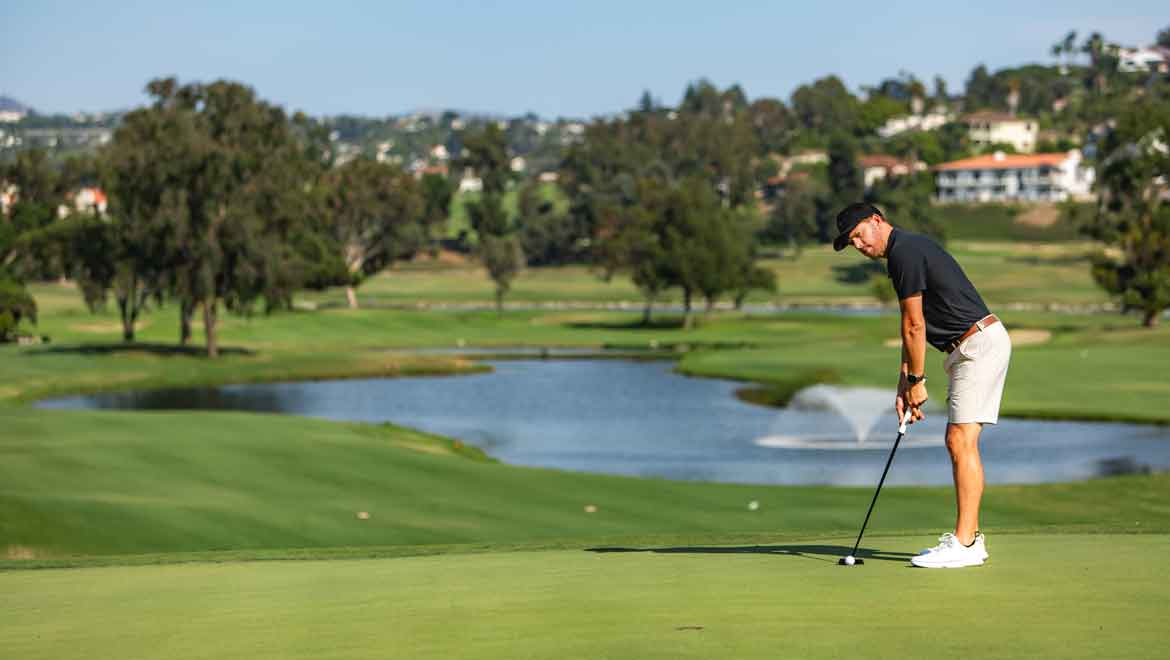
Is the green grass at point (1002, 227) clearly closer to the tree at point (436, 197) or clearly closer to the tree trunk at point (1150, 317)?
the tree at point (436, 197)

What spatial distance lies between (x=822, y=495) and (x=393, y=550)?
13.0 m

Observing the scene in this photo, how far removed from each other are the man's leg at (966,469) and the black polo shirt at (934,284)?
623 mm

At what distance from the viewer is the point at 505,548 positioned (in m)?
17.2

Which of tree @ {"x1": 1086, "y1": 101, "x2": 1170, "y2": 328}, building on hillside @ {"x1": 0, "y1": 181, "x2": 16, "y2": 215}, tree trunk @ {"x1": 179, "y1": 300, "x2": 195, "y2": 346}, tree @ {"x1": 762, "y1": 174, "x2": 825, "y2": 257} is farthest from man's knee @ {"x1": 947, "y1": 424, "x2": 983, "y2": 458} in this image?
tree @ {"x1": 762, "y1": 174, "x2": 825, "y2": 257}

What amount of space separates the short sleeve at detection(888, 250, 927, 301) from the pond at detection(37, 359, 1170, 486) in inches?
937

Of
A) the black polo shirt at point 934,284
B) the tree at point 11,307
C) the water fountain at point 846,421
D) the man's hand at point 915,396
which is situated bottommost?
the water fountain at point 846,421

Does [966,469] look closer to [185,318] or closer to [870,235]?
[870,235]

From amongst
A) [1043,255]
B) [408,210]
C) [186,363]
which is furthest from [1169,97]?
[186,363]

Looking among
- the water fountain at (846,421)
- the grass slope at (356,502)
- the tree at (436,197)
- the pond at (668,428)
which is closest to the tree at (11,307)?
the pond at (668,428)

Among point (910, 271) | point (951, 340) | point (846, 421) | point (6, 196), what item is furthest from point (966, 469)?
point (6, 196)

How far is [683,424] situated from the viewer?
5003cm

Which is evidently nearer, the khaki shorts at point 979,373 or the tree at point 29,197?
the khaki shorts at point 979,373

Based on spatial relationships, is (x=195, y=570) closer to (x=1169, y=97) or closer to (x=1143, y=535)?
(x=1143, y=535)

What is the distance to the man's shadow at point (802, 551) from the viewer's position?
12305 mm
